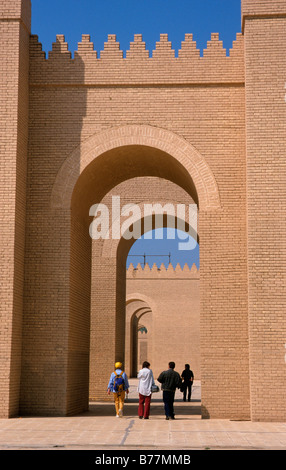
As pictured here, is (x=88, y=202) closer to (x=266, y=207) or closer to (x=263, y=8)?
(x=266, y=207)

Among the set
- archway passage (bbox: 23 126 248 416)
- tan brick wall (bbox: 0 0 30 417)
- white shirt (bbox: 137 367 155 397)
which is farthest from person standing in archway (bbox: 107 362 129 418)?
tan brick wall (bbox: 0 0 30 417)

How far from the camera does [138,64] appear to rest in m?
13.7

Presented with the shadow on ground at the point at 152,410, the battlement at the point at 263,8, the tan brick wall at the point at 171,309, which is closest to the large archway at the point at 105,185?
the shadow on ground at the point at 152,410

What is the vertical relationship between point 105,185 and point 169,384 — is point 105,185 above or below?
above

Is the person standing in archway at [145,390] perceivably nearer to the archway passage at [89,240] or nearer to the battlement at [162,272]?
the archway passage at [89,240]

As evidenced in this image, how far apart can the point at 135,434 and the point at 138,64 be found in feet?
25.0

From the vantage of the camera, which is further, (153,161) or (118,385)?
(153,161)

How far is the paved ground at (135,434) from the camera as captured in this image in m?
8.52

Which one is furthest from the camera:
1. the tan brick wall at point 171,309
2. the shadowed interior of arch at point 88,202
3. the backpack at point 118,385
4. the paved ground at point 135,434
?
the tan brick wall at point 171,309

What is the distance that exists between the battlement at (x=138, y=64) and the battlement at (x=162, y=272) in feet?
76.6

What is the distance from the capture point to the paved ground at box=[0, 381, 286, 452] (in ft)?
27.9

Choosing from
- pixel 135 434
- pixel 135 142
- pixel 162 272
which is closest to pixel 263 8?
pixel 135 142
